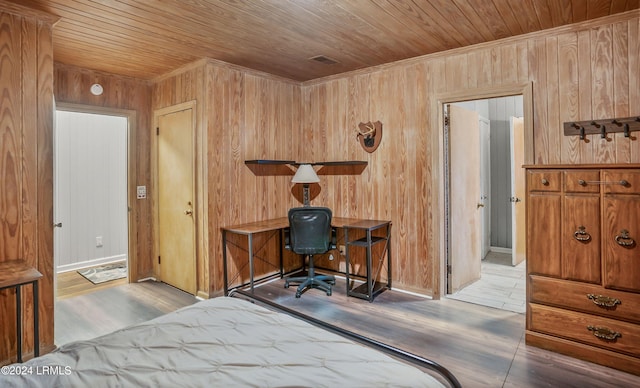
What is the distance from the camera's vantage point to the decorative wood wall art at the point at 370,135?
402 cm

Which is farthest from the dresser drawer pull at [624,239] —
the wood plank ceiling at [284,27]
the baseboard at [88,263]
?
the baseboard at [88,263]

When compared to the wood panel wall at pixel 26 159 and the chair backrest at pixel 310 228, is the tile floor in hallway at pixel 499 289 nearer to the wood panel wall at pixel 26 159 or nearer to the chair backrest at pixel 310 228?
the chair backrest at pixel 310 228

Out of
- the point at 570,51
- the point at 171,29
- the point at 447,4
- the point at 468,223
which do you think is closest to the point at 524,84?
the point at 570,51

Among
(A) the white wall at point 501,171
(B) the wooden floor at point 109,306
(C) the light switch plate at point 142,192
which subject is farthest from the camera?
(A) the white wall at point 501,171

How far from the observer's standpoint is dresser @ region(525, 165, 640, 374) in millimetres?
2285

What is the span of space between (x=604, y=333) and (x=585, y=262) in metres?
0.47

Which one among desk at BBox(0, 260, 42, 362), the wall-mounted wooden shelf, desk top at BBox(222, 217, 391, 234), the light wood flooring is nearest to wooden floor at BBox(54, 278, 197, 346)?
the light wood flooring

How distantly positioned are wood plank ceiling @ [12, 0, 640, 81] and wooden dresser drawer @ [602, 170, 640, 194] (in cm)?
123

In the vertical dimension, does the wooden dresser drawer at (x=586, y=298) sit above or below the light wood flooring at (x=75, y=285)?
above

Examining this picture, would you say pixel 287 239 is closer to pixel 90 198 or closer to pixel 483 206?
pixel 483 206

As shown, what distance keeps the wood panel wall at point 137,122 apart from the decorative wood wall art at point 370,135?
2.66m

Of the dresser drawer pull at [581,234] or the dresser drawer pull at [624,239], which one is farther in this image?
the dresser drawer pull at [581,234]

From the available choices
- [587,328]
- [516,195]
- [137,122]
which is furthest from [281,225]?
[516,195]

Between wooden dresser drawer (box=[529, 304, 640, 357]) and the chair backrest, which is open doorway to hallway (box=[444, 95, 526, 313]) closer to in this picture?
wooden dresser drawer (box=[529, 304, 640, 357])
